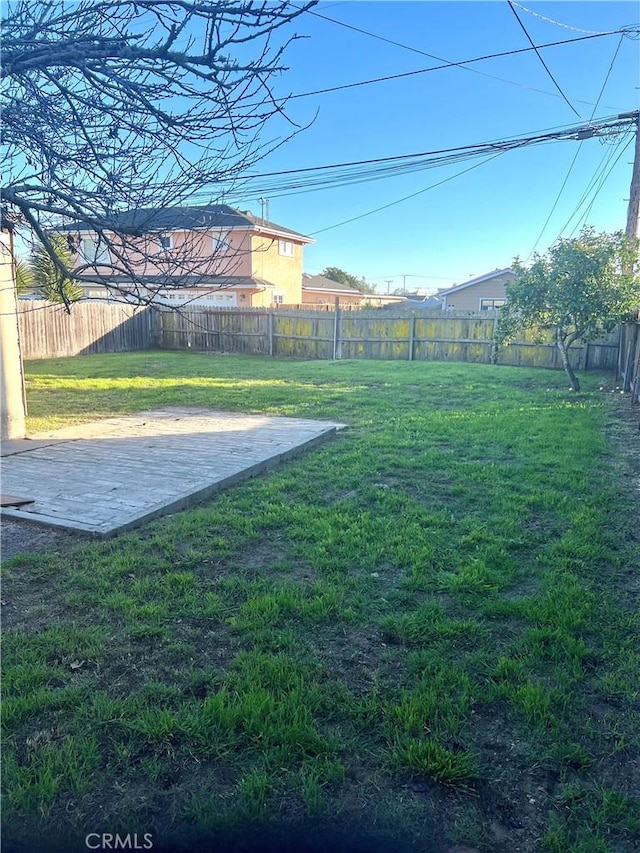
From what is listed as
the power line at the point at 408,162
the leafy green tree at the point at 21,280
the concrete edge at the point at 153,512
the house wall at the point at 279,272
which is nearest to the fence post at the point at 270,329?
the power line at the point at 408,162

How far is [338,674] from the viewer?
2344 millimetres

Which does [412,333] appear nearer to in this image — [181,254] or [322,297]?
[181,254]

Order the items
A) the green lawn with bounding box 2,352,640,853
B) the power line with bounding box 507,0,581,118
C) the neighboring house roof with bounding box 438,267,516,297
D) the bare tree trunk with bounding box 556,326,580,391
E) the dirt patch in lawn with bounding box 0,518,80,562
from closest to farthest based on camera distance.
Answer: the green lawn with bounding box 2,352,640,853 < the dirt patch in lawn with bounding box 0,518,80,562 < the power line with bounding box 507,0,581,118 < the bare tree trunk with bounding box 556,326,580,391 < the neighboring house roof with bounding box 438,267,516,297

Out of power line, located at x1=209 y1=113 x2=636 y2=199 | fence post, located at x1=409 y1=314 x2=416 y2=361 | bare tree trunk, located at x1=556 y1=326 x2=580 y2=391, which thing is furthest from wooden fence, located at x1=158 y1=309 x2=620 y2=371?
power line, located at x1=209 y1=113 x2=636 y2=199

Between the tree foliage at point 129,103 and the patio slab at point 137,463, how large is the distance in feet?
7.28

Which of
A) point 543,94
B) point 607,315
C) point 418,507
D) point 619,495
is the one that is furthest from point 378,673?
point 543,94

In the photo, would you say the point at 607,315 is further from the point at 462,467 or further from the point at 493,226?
the point at 493,226

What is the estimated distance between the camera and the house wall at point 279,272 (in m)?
23.9

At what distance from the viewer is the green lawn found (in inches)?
66.3

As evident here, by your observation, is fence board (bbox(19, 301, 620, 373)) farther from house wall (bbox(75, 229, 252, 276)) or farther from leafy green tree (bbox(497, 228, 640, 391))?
house wall (bbox(75, 229, 252, 276))

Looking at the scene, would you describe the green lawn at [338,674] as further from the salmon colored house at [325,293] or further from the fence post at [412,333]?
the salmon colored house at [325,293]

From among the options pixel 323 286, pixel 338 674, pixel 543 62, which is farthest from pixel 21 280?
pixel 323 286

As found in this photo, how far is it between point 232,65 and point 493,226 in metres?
29.5

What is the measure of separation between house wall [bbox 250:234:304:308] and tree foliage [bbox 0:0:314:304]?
2111cm
